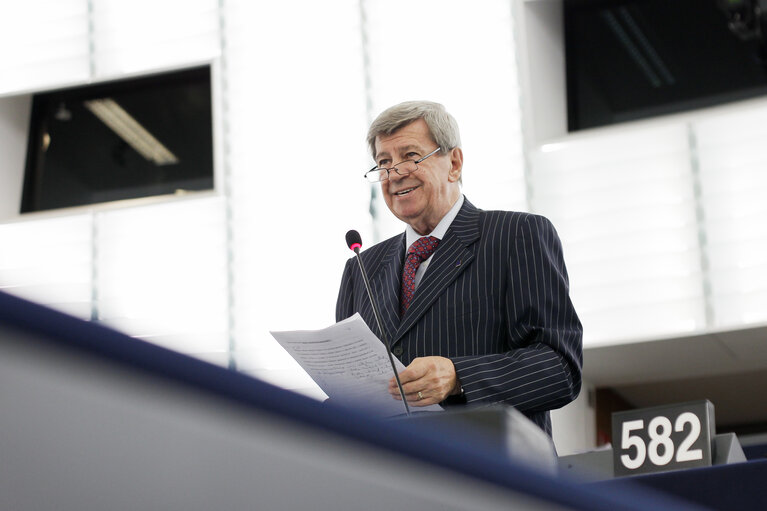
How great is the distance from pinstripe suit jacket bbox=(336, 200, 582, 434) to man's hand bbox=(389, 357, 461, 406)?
Answer: 0.04 m

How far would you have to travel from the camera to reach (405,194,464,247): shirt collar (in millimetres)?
2355

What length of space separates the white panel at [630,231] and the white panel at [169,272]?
1.60 meters

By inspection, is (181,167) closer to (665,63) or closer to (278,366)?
(278,366)

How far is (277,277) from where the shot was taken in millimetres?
5152

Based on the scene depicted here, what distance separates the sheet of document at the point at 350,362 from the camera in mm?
1775

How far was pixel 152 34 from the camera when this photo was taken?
5.78 metres

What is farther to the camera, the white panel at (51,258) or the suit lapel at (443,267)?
the white panel at (51,258)

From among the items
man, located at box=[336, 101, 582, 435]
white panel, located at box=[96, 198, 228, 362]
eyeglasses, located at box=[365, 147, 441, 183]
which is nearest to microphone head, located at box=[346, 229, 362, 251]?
man, located at box=[336, 101, 582, 435]

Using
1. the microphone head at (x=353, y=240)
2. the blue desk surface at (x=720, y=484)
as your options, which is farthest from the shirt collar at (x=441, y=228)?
the blue desk surface at (x=720, y=484)

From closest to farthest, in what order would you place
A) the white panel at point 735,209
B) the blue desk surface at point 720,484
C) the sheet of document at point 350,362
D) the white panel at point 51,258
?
1. the sheet of document at point 350,362
2. the blue desk surface at point 720,484
3. the white panel at point 735,209
4. the white panel at point 51,258

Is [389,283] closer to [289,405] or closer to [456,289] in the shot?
[456,289]

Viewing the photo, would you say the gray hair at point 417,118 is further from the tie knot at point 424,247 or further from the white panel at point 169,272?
the white panel at point 169,272

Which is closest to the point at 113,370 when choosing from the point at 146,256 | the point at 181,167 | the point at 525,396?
the point at 525,396

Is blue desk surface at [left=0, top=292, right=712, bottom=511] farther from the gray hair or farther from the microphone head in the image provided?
the gray hair
